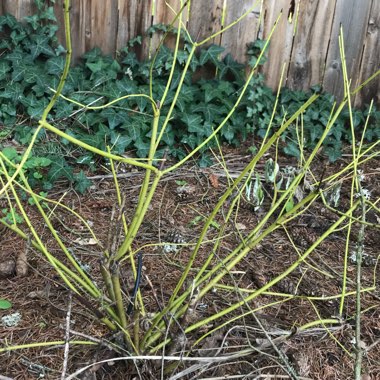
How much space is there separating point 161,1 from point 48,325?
2622mm

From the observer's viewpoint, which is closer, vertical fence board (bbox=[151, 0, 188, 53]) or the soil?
the soil

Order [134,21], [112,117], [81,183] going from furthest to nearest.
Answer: [134,21] < [112,117] < [81,183]

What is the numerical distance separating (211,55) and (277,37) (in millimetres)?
521

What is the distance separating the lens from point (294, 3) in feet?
13.5

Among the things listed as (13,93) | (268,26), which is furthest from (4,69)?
(268,26)

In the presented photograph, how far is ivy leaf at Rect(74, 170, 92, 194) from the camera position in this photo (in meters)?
3.23

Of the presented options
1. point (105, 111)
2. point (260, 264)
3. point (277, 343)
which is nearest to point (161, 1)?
point (105, 111)

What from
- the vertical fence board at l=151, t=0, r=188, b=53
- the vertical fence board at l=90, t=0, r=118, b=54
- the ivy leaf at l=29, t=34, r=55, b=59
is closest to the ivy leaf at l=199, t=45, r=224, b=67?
the vertical fence board at l=151, t=0, r=188, b=53

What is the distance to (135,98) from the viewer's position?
3.92 metres

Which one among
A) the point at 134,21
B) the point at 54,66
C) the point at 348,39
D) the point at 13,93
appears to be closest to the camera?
the point at 13,93

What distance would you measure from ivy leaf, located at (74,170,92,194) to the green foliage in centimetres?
28

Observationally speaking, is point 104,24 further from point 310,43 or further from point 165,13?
point 310,43

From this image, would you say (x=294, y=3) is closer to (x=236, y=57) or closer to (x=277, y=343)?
(x=236, y=57)

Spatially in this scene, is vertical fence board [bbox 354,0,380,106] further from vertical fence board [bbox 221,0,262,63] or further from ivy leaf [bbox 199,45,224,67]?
ivy leaf [bbox 199,45,224,67]
